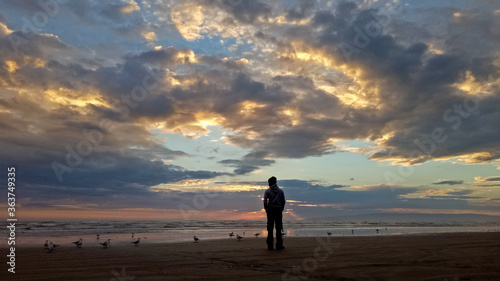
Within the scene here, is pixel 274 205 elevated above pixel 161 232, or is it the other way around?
pixel 274 205

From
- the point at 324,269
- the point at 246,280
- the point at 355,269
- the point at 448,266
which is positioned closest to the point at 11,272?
the point at 246,280

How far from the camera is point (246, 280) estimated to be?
17.1 ft

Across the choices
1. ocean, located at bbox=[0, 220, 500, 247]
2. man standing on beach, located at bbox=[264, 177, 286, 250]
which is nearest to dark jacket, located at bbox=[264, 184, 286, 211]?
man standing on beach, located at bbox=[264, 177, 286, 250]

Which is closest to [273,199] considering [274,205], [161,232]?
[274,205]

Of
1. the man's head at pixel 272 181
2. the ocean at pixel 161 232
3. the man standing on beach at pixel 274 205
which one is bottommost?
the ocean at pixel 161 232

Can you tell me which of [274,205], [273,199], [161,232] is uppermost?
[273,199]

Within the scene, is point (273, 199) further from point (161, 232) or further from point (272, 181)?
point (161, 232)

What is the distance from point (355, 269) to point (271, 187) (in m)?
4.96

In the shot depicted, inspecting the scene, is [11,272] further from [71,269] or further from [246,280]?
A: [246,280]

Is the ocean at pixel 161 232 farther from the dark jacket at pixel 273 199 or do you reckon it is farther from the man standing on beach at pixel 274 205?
the dark jacket at pixel 273 199

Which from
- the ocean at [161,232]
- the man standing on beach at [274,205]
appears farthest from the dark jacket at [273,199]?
the ocean at [161,232]

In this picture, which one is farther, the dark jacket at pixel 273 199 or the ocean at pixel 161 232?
A: the ocean at pixel 161 232

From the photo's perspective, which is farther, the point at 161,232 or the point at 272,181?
the point at 161,232

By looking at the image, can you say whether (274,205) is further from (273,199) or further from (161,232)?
(161,232)
